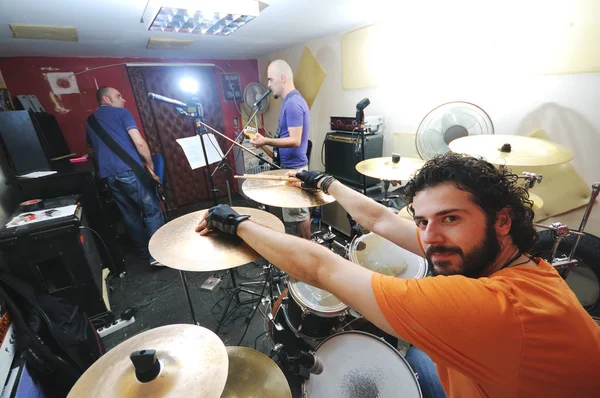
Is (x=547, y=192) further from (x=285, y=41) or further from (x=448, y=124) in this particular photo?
(x=285, y=41)

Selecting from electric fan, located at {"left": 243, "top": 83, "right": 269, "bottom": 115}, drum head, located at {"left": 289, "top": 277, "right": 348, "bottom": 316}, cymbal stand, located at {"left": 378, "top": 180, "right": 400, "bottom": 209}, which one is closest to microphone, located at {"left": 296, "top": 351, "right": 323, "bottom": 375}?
drum head, located at {"left": 289, "top": 277, "right": 348, "bottom": 316}

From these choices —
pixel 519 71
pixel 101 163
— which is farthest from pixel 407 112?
pixel 101 163

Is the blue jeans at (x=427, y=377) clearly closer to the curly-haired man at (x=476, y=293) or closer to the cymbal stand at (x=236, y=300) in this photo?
the curly-haired man at (x=476, y=293)

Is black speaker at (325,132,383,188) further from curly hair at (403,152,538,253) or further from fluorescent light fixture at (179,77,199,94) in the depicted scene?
curly hair at (403,152,538,253)

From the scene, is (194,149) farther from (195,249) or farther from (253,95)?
(253,95)

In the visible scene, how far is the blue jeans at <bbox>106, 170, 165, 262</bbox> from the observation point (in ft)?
8.41

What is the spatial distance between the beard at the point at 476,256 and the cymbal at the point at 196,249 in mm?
655

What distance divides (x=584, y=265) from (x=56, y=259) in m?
3.73

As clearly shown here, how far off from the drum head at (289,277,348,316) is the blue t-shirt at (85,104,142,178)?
2.29 m

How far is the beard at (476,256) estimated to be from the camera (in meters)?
0.70

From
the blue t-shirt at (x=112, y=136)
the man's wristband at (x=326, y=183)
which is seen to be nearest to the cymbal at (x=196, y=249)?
the man's wristband at (x=326, y=183)

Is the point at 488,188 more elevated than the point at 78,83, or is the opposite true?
the point at 78,83

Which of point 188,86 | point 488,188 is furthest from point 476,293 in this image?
point 188,86

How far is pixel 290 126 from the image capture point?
7.45 feet
